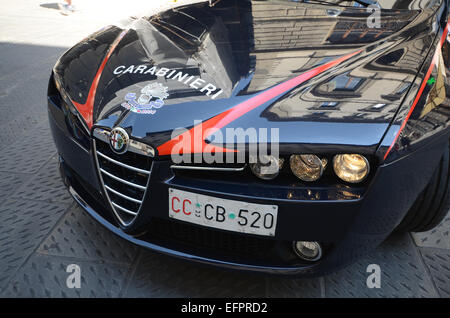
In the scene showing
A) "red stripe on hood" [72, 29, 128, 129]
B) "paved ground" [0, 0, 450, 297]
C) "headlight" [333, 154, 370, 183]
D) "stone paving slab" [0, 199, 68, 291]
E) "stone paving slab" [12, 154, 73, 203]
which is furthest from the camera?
"stone paving slab" [12, 154, 73, 203]

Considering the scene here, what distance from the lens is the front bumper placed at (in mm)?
1369

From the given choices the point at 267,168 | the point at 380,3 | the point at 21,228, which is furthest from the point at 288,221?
the point at 21,228

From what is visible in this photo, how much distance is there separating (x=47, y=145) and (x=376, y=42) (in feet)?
7.54

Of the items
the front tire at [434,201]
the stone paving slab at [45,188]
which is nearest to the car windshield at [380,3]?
the front tire at [434,201]

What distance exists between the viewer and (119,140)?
58.2 inches

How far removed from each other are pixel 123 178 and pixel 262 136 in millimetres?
572

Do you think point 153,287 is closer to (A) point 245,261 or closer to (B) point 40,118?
(A) point 245,261

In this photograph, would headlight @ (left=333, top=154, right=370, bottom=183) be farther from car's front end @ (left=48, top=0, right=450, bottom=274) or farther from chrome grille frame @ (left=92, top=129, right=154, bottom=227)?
chrome grille frame @ (left=92, top=129, right=154, bottom=227)

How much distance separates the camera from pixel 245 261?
1.53 m

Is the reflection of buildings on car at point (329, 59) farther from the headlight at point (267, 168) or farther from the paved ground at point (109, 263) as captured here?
the paved ground at point (109, 263)

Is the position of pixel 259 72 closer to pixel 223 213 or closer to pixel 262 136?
pixel 262 136

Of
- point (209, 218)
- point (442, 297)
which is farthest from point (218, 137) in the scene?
point (442, 297)

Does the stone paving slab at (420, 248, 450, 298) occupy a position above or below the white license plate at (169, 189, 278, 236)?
below

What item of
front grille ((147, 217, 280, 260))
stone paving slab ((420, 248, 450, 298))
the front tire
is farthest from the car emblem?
stone paving slab ((420, 248, 450, 298))
